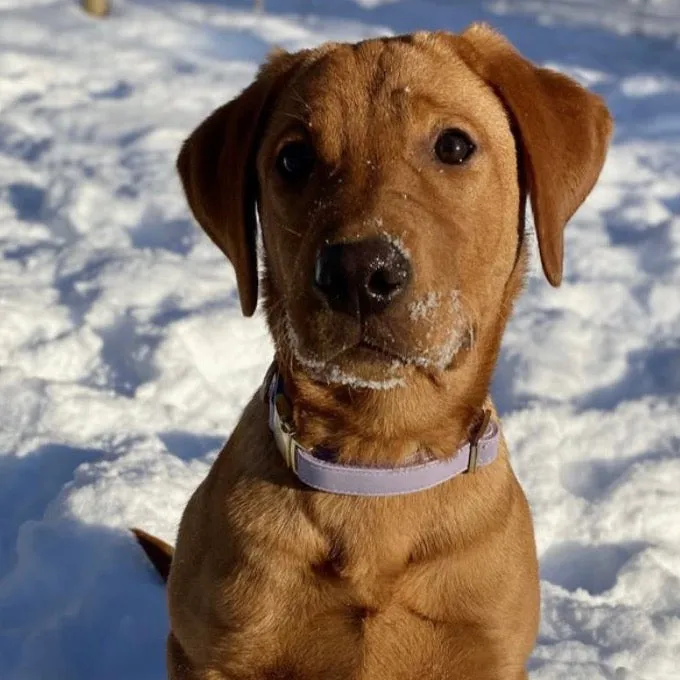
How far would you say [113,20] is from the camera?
397 inches

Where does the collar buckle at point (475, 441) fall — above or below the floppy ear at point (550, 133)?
below

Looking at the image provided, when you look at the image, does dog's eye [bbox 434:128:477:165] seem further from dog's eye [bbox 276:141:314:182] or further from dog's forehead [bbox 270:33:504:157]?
dog's eye [bbox 276:141:314:182]

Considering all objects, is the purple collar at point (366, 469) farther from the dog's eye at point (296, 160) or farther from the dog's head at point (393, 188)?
the dog's eye at point (296, 160)

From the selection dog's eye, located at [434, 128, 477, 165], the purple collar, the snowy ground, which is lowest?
the snowy ground

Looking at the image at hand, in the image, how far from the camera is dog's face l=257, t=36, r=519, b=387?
7.72 ft

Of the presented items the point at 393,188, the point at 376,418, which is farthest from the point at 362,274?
the point at 376,418

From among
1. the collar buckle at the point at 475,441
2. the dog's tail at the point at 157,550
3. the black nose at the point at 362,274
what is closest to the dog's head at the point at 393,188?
the black nose at the point at 362,274


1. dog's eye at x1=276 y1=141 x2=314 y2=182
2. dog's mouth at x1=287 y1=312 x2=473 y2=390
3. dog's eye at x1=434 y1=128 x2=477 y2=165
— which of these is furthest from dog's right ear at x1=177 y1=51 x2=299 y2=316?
dog's eye at x1=434 y1=128 x2=477 y2=165

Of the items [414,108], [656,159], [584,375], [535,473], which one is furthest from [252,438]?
[656,159]

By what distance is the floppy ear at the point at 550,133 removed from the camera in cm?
274

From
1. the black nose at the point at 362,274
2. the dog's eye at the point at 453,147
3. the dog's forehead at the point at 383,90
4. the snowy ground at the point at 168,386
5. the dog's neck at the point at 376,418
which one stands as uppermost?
the dog's forehead at the point at 383,90

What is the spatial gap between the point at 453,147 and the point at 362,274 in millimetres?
575

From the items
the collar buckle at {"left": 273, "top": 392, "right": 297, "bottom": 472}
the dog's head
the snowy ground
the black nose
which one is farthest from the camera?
the snowy ground

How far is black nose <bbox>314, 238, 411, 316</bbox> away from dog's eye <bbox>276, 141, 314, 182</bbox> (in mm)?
463
